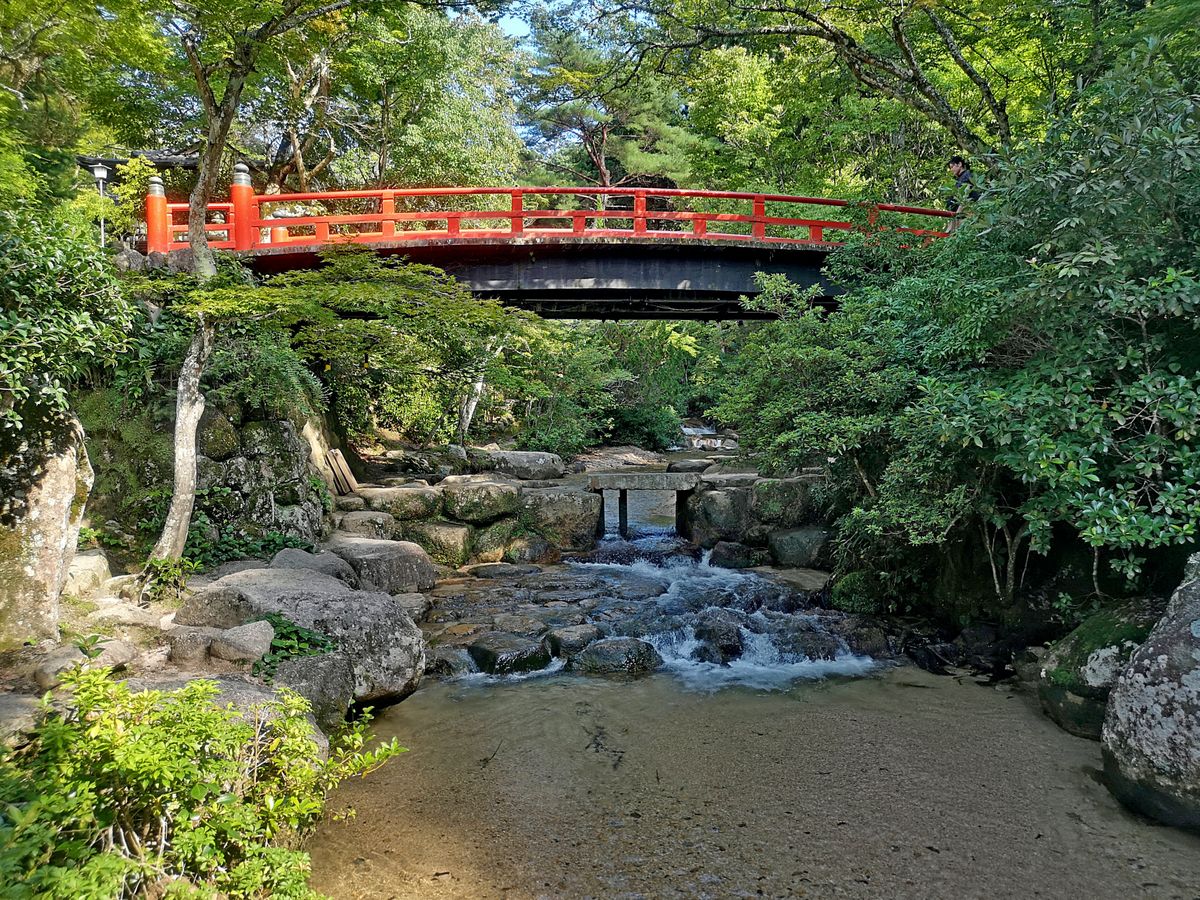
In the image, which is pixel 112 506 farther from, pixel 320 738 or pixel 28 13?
pixel 28 13

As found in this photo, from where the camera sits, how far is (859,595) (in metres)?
9.52

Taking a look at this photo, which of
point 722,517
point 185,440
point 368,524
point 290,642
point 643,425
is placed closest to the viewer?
point 290,642

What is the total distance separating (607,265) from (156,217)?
7646mm

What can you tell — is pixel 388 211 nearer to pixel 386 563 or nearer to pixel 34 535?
pixel 386 563

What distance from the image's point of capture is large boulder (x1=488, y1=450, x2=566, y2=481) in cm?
1673

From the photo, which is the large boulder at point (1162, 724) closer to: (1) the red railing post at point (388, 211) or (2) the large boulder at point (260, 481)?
(2) the large boulder at point (260, 481)

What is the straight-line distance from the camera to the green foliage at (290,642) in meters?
5.93

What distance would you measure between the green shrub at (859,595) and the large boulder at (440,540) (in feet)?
20.9

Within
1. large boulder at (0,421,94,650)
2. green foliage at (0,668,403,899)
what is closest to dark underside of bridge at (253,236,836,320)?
large boulder at (0,421,94,650)

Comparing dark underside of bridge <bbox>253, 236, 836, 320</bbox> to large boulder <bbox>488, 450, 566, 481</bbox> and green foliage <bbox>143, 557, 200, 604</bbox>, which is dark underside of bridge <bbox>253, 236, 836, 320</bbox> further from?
green foliage <bbox>143, 557, 200, 604</bbox>

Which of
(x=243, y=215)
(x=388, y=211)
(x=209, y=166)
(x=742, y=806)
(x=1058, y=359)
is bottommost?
(x=742, y=806)

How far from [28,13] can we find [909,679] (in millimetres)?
13433

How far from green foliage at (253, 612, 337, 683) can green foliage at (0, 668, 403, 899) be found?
203cm

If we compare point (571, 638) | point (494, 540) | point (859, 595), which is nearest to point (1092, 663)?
point (859, 595)
